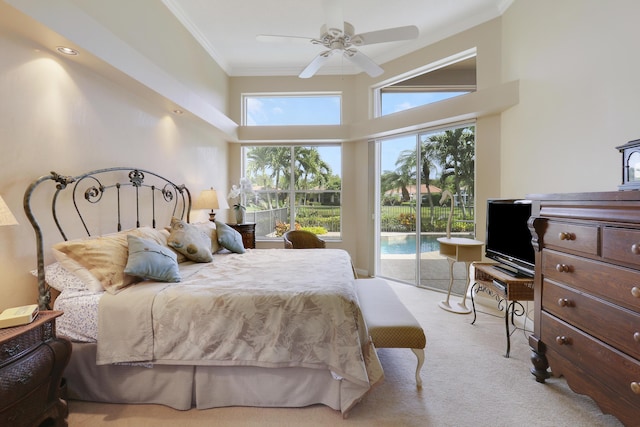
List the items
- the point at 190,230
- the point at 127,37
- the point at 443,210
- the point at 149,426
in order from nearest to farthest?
the point at 149,426 < the point at 127,37 < the point at 190,230 < the point at 443,210

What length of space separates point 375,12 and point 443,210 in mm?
2806

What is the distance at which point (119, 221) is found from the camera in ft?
8.64

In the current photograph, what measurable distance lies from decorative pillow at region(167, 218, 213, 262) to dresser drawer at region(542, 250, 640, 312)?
2842 mm

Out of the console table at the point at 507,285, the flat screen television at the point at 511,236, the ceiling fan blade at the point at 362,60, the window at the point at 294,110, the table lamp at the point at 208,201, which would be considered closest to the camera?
the console table at the point at 507,285

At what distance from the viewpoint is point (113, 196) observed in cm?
258

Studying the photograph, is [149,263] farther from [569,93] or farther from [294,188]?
[569,93]

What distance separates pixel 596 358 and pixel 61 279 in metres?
3.26

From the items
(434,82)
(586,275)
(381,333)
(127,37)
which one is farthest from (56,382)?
(434,82)

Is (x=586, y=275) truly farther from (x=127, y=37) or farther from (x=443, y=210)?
(x=127, y=37)

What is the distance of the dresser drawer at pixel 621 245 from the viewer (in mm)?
1336

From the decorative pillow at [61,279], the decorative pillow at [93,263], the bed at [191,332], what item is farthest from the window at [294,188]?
the decorative pillow at [61,279]

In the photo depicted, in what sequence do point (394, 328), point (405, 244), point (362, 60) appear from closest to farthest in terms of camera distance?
point (394, 328)
point (362, 60)
point (405, 244)

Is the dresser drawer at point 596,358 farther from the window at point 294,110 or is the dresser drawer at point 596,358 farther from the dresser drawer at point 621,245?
the window at point 294,110

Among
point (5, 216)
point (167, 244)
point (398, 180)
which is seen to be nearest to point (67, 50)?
point (5, 216)
